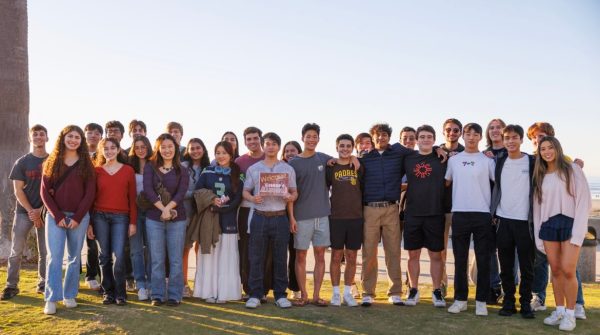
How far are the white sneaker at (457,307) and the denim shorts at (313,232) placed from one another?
168cm

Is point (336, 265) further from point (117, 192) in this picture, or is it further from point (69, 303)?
Answer: point (69, 303)

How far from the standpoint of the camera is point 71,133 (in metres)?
5.82

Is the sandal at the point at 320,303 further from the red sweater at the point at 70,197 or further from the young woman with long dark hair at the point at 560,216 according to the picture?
the red sweater at the point at 70,197

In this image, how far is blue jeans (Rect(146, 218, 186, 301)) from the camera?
602 cm

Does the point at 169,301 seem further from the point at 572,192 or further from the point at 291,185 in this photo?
the point at 572,192

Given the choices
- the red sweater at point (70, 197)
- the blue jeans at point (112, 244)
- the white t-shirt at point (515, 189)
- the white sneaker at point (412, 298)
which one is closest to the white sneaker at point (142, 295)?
the blue jeans at point (112, 244)

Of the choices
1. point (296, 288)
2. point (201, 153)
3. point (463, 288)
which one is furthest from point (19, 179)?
point (463, 288)

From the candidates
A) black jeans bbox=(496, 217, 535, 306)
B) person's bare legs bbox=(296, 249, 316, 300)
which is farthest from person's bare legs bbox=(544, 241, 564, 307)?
person's bare legs bbox=(296, 249, 316, 300)

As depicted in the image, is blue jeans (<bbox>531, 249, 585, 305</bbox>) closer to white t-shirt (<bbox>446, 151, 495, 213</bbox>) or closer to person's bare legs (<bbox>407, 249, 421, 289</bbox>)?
white t-shirt (<bbox>446, 151, 495, 213</bbox>)

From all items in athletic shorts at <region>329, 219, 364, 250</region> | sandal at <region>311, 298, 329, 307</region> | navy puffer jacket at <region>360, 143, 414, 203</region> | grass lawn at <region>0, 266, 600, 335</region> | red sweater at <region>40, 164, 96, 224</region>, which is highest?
navy puffer jacket at <region>360, 143, 414, 203</region>

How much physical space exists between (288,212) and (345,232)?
2.50 ft

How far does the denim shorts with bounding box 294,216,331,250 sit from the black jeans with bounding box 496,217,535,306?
2.05m

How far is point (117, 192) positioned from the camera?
5.95 metres

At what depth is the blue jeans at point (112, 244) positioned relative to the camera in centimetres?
596
